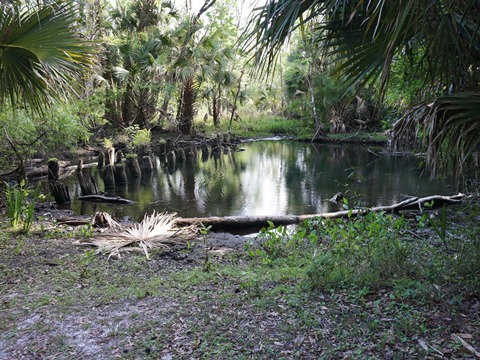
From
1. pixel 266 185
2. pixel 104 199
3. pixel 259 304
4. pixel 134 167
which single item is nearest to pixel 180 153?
pixel 134 167

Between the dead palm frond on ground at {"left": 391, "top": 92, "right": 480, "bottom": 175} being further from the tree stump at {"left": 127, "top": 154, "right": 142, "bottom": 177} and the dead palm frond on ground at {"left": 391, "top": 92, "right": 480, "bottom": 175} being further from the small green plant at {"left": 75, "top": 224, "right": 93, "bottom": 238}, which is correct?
the tree stump at {"left": 127, "top": 154, "right": 142, "bottom": 177}

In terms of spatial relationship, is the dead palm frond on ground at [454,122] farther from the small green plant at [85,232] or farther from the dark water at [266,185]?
the small green plant at [85,232]

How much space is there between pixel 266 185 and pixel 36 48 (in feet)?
36.2

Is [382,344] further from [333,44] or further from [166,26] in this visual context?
[166,26]

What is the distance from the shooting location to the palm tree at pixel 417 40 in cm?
301

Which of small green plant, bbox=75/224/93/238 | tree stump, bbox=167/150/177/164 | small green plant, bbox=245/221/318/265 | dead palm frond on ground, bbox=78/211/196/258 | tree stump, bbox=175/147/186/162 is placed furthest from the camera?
tree stump, bbox=175/147/186/162

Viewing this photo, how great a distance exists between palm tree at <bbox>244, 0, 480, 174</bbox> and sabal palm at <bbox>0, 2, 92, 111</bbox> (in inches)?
110

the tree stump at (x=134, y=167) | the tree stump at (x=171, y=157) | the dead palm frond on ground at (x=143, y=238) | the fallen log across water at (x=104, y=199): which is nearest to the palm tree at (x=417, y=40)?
the dead palm frond on ground at (x=143, y=238)

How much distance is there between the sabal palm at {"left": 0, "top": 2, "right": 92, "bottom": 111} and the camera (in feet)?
15.2

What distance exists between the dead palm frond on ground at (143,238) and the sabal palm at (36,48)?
93.1 inches

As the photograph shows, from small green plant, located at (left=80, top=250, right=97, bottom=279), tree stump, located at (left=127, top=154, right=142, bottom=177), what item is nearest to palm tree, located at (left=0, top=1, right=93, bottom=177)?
small green plant, located at (left=80, top=250, right=97, bottom=279)

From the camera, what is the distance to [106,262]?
5570 mm

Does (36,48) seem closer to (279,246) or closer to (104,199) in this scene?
(279,246)

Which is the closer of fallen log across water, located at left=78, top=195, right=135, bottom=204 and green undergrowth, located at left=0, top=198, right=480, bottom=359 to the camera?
green undergrowth, located at left=0, top=198, right=480, bottom=359
